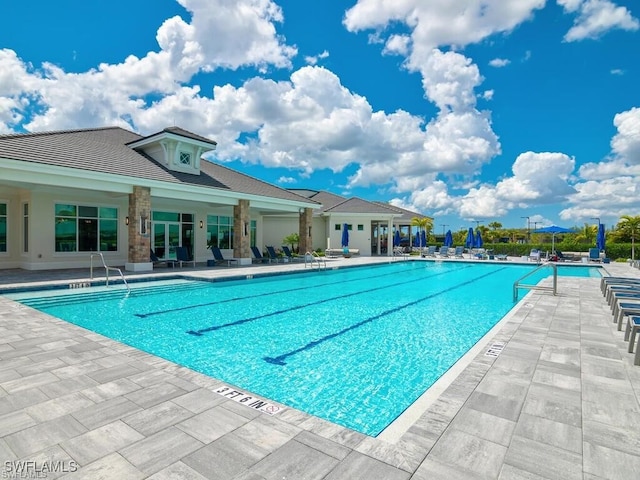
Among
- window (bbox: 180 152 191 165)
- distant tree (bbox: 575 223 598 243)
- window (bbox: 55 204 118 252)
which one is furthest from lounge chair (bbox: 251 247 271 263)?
distant tree (bbox: 575 223 598 243)

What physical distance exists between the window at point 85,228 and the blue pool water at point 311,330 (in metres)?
5.85

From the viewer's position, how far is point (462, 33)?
13.9 metres

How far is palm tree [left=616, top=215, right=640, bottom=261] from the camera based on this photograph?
2538 cm

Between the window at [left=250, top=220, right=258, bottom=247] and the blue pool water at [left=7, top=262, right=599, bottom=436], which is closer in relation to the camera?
the blue pool water at [left=7, top=262, right=599, bottom=436]

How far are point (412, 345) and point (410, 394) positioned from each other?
1.96 m

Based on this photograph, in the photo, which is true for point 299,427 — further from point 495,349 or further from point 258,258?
point 258,258

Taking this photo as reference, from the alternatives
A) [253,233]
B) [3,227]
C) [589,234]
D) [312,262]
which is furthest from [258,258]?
[589,234]

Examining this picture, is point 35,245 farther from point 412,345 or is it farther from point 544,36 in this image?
point 544,36

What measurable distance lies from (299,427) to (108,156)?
1586 cm

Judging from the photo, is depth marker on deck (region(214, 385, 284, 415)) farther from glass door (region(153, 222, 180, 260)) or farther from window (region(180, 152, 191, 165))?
window (region(180, 152, 191, 165))

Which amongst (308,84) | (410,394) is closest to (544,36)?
(308,84)

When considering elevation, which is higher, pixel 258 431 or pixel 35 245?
pixel 35 245

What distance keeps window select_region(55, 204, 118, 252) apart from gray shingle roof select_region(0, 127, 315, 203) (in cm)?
267

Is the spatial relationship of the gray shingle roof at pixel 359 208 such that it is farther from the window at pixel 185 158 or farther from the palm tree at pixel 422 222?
the window at pixel 185 158
